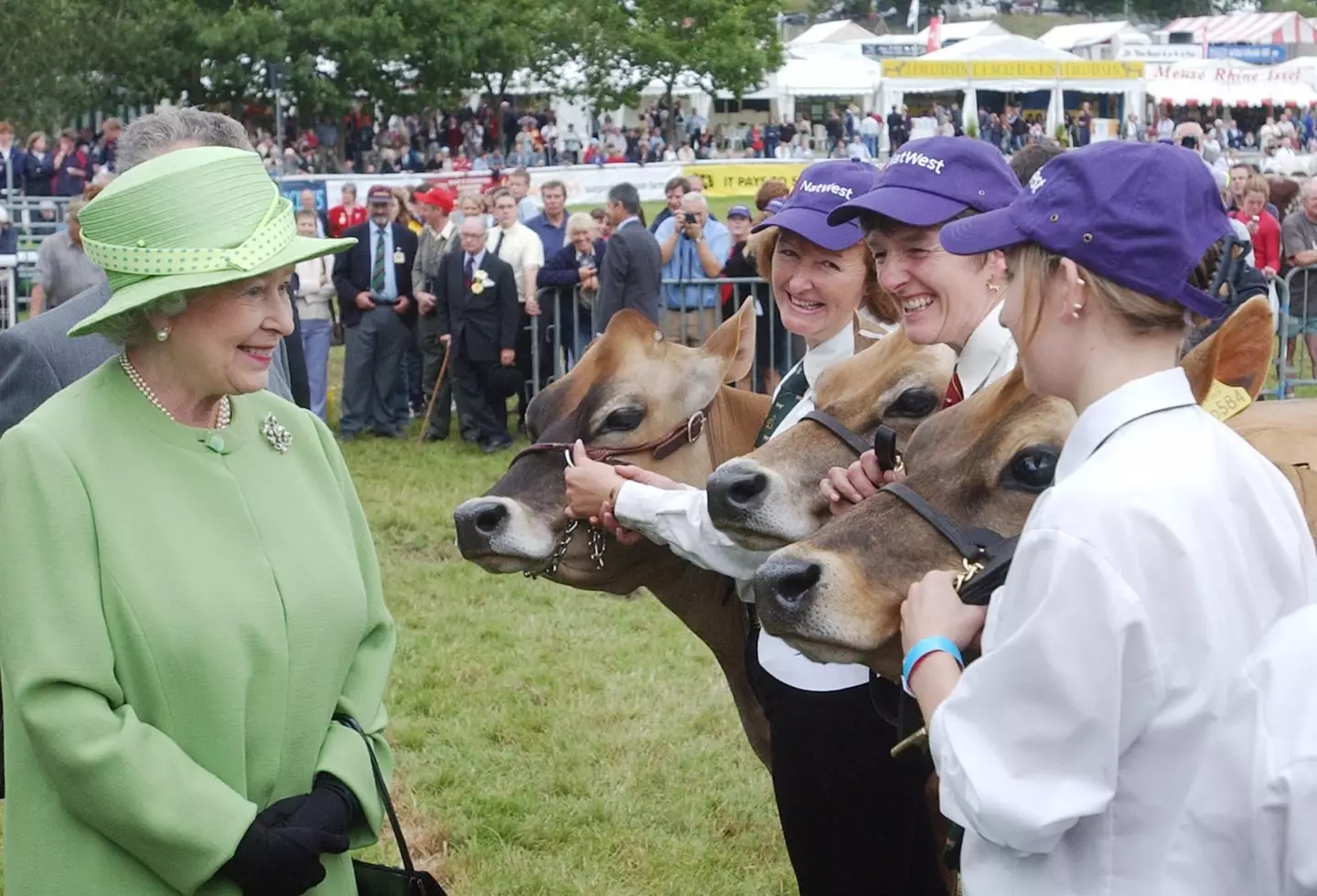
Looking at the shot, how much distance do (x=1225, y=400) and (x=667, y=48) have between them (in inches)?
2133

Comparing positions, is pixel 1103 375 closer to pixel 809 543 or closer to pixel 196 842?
pixel 809 543

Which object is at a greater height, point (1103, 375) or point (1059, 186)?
point (1059, 186)

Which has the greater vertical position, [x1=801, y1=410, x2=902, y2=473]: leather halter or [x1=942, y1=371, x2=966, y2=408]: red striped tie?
[x1=942, y1=371, x2=966, y2=408]: red striped tie

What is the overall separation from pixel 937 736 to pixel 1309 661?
456 millimetres

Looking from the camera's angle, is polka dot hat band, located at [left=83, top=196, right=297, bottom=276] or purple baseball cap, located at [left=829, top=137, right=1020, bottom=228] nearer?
polka dot hat band, located at [left=83, top=196, right=297, bottom=276]

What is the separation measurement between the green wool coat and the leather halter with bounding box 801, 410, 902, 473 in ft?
Answer: 3.46

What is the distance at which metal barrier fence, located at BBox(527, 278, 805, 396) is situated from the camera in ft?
41.0

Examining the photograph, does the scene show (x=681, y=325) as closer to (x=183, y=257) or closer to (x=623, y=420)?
(x=623, y=420)

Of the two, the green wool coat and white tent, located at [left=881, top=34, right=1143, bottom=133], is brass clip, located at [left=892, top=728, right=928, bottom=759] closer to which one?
the green wool coat

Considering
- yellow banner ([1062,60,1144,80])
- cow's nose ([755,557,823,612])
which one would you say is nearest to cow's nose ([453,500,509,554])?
cow's nose ([755,557,823,612])

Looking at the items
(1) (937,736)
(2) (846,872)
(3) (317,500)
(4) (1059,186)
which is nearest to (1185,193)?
(4) (1059,186)

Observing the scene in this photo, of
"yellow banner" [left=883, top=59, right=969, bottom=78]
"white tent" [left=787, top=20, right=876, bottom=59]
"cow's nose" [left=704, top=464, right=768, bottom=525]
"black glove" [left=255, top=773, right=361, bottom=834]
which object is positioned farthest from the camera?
"white tent" [left=787, top=20, right=876, bottom=59]

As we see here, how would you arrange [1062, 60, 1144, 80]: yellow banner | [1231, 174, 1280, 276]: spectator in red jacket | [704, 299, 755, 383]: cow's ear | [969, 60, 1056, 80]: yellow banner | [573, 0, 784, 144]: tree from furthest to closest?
[1062, 60, 1144, 80]: yellow banner
[969, 60, 1056, 80]: yellow banner
[573, 0, 784, 144]: tree
[1231, 174, 1280, 276]: spectator in red jacket
[704, 299, 755, 383]: cow's ear

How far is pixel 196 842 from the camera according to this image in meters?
2.64
